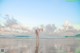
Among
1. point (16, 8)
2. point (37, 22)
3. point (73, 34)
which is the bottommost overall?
point (73, 34)

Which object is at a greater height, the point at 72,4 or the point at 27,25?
the point at 72,4

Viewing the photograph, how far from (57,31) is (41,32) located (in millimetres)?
162

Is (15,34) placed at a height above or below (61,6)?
below

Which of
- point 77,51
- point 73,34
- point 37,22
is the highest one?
point 37,22

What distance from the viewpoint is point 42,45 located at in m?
1.76

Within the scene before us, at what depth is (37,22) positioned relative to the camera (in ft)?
5.92

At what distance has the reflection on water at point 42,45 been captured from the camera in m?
1.75

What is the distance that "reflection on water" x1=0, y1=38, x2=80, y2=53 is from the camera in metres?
1.75

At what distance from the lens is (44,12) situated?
181 cm

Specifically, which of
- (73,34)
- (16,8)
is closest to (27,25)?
(16,8)

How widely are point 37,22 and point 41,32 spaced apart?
0.36 ft

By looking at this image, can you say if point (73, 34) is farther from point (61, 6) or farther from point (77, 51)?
point (61, 6)

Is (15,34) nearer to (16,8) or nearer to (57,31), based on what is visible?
(16,8)

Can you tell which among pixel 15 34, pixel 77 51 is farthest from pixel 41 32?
pixel 77 51
